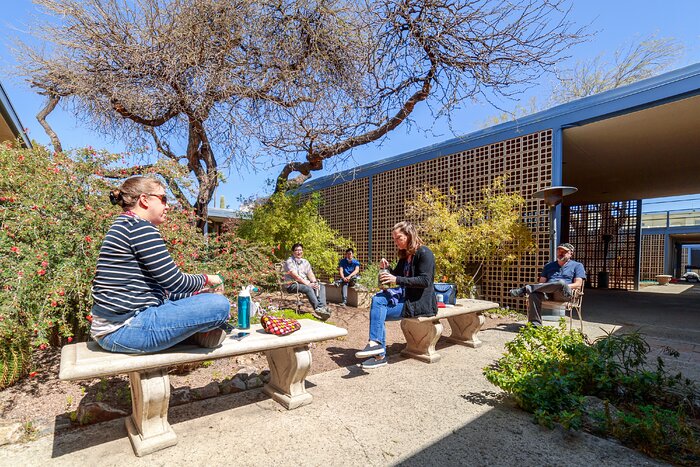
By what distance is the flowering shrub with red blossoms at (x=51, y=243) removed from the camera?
8.21ft

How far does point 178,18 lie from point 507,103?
5161mm

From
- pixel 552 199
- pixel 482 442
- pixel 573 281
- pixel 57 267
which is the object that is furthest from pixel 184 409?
pixel 552 199

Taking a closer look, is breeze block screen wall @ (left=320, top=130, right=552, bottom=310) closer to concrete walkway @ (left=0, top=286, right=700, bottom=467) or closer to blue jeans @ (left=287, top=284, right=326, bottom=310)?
blue jeans @ (left=287, top=284, right=326, bottom=310)

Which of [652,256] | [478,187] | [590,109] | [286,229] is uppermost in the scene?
[590,109]

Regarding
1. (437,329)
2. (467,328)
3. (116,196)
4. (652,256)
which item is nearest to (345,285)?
(467,328)

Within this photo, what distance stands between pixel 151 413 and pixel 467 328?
3.52 meters

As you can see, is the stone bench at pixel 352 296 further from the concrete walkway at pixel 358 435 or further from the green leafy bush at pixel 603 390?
the green leafy bush at pixel 603 390

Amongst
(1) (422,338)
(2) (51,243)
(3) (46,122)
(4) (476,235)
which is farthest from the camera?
(3) (46,122)

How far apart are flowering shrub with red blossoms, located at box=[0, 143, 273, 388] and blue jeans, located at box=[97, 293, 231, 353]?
0.93 meters

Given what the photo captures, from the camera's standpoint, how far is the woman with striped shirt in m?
1.84

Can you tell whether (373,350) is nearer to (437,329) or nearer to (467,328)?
(437,329)

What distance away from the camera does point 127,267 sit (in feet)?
6.09

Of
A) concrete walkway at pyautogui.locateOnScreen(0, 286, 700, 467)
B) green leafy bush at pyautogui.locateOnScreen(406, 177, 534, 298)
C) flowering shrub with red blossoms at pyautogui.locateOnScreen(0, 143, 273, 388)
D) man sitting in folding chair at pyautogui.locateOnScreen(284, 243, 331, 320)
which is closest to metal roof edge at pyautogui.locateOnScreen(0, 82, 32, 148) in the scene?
flowering shrub with red blossoms at pyautogui.locateOnScreen(0, 143, 273, 388)

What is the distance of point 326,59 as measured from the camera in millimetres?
5492
